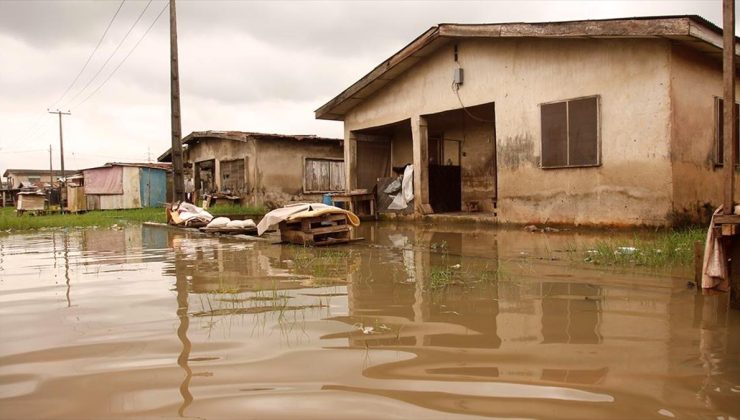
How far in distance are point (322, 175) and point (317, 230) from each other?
44.2 ft

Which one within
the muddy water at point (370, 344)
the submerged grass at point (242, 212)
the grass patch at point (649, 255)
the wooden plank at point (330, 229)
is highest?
the submerged grass at point (242, 212)

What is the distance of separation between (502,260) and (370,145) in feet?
32.6

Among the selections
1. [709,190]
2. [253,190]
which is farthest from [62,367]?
[253,190]

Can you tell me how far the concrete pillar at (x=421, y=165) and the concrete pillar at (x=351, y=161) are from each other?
8.85 feet

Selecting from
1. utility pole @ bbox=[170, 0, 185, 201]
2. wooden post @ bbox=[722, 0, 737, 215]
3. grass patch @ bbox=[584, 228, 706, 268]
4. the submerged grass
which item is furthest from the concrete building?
the submerged grass

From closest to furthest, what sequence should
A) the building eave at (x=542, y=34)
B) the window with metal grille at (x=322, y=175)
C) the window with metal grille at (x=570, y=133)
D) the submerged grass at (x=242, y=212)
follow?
the building eave at (x=542, y=34) < the window with metal grille at (x=570, y=133) < the submerged grass at (x=242, y=212) < the window with metal grille at (x=322, y=175)

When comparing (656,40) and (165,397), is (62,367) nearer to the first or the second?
(165,397)

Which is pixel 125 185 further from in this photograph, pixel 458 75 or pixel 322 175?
pixel 458 75

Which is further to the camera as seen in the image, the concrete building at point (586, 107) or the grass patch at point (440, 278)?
the concrete building at point (586, 107)

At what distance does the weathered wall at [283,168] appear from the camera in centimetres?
1930

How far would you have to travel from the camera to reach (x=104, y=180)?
83.5 ft

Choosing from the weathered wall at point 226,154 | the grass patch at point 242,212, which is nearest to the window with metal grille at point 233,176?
the weathered wall at point 226,154

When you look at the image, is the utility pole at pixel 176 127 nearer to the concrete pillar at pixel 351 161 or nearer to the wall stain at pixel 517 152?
the concrete pillar at pixel 351 161

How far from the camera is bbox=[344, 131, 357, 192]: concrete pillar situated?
14297 millimetres
